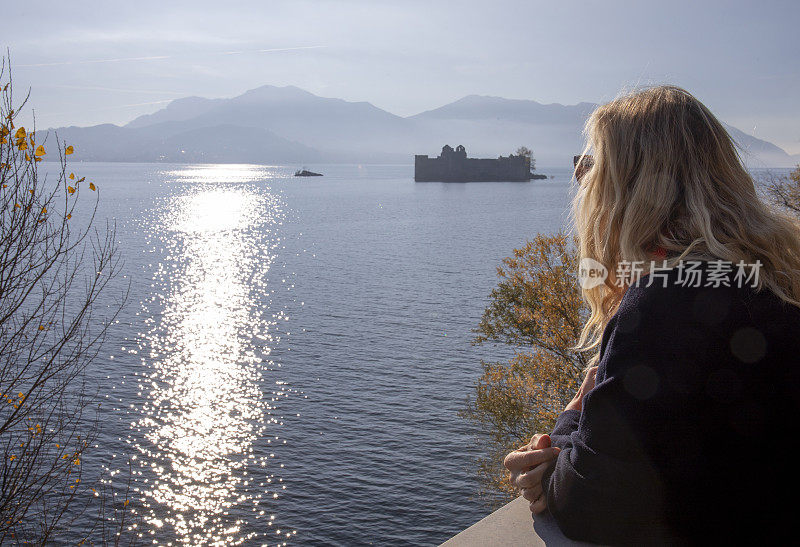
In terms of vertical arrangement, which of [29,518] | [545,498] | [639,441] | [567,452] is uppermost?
[639,441]

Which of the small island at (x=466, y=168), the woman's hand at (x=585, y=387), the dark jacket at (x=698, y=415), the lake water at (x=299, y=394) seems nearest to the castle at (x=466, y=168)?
the small island at (x=466, y=168)

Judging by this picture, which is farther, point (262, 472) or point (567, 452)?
point (262, 472)

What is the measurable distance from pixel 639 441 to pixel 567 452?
248mm

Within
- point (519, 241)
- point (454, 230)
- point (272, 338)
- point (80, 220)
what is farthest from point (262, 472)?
point (80, 220)

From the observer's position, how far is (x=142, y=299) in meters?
35.7

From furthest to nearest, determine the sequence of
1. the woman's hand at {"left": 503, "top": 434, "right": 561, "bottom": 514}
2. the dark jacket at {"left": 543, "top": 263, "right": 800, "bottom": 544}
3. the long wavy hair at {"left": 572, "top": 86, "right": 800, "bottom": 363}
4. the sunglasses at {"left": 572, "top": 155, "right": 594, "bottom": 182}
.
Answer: the sunglasses at {"left": 572, "top": 155, "right": 594, "bottom": 182} → the woman's hand at {"left": 503, "top": 434, "right": 561, "bottom": 514} → the long wavy hair at {"left": 572, "top": 86, "right": 800, "bottom": 363} → the dark jacket at {"left": 543, "top": 263, "right": 800, "bottom": 544}

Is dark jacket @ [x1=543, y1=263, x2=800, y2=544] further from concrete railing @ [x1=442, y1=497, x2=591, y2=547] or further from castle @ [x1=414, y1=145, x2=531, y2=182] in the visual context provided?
castle @ [x1=414, y1=145, x2=531, y2=182]

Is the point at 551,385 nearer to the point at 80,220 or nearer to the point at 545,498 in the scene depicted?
the point at 545,498

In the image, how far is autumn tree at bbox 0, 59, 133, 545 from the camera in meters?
7.72

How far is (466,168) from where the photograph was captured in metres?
148

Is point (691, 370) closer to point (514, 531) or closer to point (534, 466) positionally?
point (534, 466)

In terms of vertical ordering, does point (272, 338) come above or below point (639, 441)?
below

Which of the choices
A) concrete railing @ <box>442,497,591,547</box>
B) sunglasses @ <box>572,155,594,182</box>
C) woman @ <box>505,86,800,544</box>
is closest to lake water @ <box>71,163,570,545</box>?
sunglasses @ <box>572,155,594,182</box>

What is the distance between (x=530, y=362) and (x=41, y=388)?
1287cm
